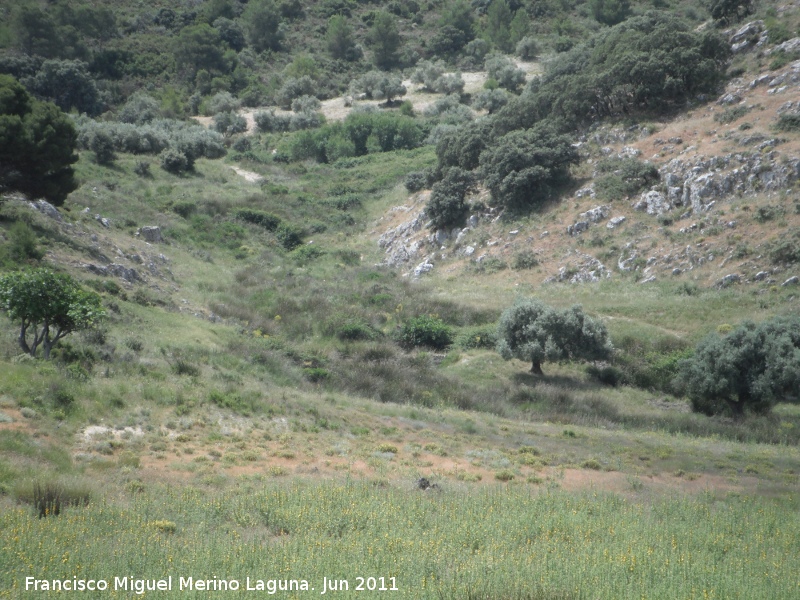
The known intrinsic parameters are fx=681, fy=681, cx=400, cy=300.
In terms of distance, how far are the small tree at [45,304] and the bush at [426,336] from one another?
48.9 feet

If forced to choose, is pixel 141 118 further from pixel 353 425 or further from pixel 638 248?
pixel 353 425

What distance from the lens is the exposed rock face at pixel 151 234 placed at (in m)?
35.6

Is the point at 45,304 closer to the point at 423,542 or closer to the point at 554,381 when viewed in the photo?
the point at 423,542

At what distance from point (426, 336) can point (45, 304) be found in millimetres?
16539

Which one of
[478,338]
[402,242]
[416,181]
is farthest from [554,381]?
[416,181]

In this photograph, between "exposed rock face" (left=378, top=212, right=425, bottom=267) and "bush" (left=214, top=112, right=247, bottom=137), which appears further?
"bush" (left=214, top=112, right=247, bottom=137)

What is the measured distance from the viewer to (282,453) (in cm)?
1427

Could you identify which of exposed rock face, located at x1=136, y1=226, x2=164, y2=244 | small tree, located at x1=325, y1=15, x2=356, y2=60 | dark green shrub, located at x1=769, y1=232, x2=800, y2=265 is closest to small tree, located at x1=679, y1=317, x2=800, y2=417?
dark green shrub, located at x1=769, y1=232, x2=800, y2=265

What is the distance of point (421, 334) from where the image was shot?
29781 millimetres

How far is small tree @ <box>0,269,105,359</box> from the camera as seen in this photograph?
16.0m

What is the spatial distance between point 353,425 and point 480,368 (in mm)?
10725

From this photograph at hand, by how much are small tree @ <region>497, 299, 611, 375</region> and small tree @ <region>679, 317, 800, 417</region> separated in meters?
3.61

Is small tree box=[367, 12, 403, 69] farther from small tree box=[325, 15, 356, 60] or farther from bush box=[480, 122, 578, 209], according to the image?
bush box=[480, 122, 578, 209]

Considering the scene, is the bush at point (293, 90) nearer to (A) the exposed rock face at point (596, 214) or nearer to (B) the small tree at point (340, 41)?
(B) the small tree at point (340, 41)
